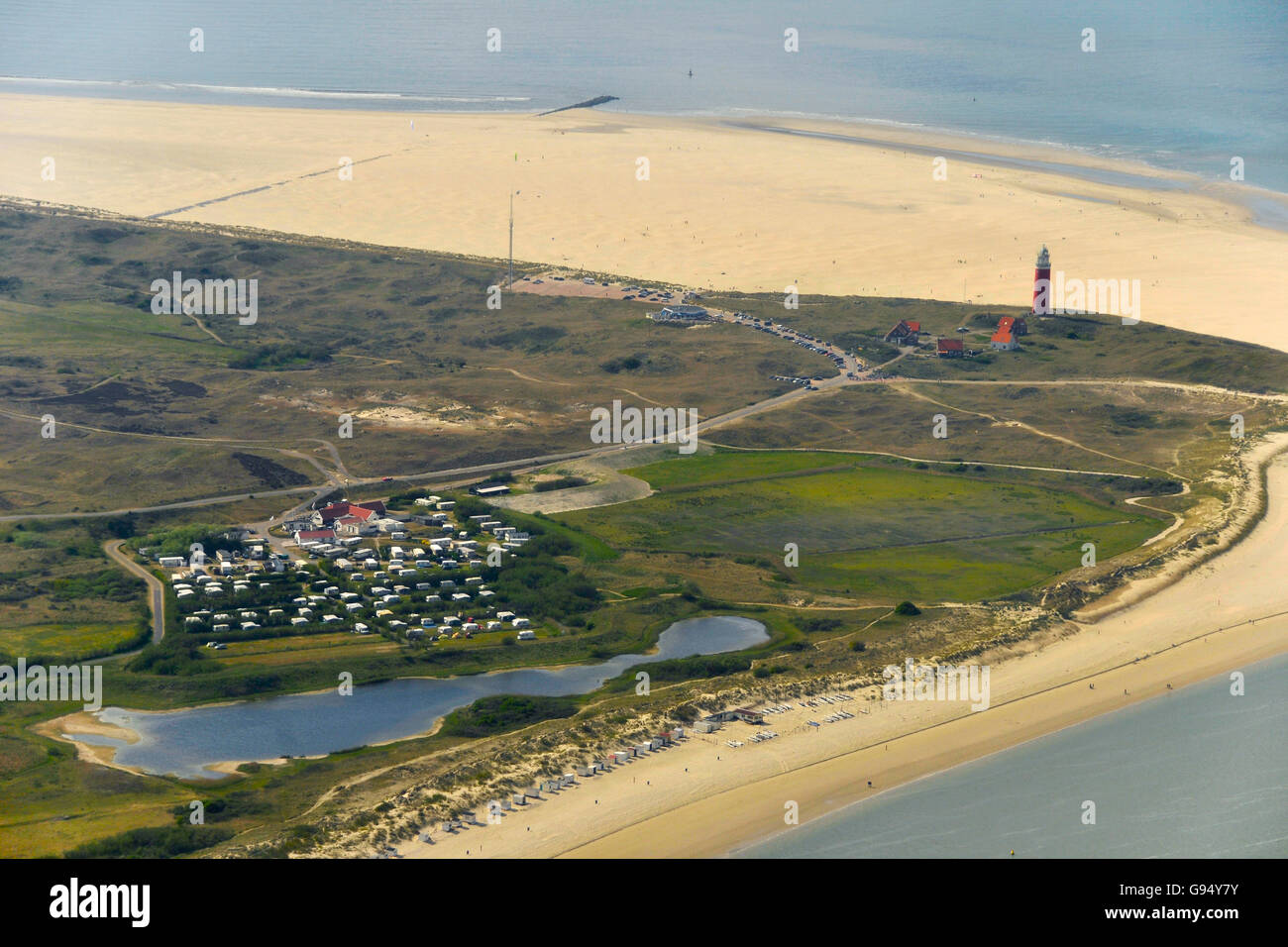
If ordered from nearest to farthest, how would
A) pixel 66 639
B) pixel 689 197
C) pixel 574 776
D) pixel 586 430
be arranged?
pixel 574 776 < pixel 66 639 < pixel 586 430 < pixel 689 197

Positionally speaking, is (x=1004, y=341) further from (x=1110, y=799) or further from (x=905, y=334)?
(x=1110, y=799)

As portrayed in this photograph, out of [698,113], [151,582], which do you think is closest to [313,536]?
A: [151,582]

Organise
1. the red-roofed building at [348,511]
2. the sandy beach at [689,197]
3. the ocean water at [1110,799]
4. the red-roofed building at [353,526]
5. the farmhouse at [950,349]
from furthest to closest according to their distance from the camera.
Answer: the sandy beach at [689,197] < the farmhouse at [950,349] < the red-roofed building at [348,511] < the red-roofed building at [353,526] < the ocean water at [1110,799]

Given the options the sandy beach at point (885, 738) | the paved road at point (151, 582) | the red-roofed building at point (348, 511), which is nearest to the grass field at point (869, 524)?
the sandy beach at point (885, 738)

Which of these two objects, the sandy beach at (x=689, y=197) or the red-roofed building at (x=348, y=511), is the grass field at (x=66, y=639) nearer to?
the red-roofed building at (x=348, y=511)

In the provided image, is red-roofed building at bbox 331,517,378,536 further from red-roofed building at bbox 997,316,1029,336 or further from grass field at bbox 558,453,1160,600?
red-roofed building at bbox 997,316,1029,336

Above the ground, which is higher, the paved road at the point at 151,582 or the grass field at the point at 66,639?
the paved road at the point at 151,582
